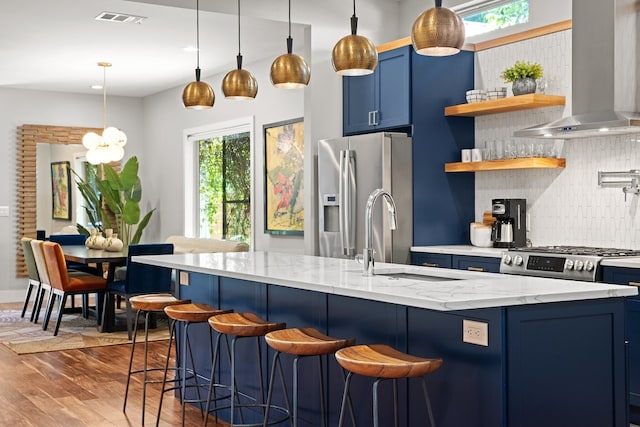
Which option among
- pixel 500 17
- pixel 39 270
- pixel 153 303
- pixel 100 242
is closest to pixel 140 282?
pixel 100 242

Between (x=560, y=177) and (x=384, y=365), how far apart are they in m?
3.44

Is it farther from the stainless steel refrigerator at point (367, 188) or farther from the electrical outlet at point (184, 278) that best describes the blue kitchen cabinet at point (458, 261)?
the electrical outlet at point (184, 278)

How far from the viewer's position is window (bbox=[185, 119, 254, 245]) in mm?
9445

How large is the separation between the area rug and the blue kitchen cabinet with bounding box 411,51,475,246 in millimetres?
2714

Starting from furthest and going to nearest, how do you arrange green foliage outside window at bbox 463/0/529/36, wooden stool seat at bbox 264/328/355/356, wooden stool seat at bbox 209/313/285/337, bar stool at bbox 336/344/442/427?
green foliage outside window at bbox 463/0/529/36
wooden stool seat at bbox 209/313/285/337
wooden stool seat at bbox 264/328/355/356
bar stool at bbox 336/344/442/427

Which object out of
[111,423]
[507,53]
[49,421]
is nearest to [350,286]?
[111,423]

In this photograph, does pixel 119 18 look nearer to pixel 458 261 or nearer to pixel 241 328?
pixel 458 261

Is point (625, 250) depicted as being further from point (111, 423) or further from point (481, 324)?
point (111, 423)

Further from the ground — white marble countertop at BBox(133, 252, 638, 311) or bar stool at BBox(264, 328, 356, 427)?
white marble countertop at BBox(133, 252, 638, 311)

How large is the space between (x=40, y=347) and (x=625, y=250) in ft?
15.8

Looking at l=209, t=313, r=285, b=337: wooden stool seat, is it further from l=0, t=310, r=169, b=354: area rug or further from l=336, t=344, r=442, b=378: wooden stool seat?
l=0, t=310, r=169, b=354: area rug

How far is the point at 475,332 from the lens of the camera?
2.94 metres

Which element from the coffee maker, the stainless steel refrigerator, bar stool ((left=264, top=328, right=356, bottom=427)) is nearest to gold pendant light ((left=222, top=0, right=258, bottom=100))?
bar stool ((left=264, top=328, right=356, bottom=427))

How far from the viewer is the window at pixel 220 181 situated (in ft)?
31.0
